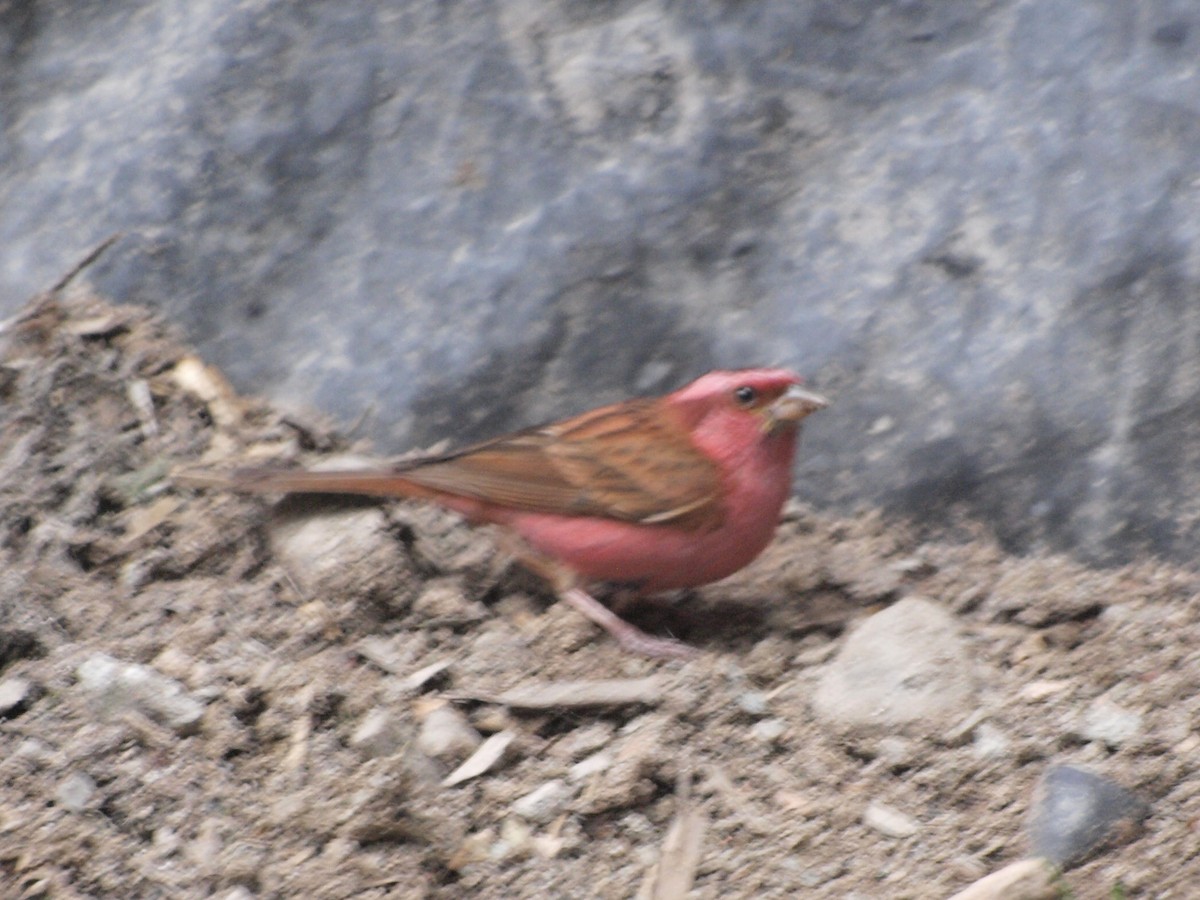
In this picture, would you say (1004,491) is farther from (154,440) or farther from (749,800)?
(154,440)

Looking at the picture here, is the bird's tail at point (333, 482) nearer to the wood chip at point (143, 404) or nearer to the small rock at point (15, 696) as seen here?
the wood chip at point (143, 404)

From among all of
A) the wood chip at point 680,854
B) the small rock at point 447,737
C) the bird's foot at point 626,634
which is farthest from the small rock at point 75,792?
the bird's foot at point 626,634

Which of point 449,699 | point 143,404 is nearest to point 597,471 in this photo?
point 449,699

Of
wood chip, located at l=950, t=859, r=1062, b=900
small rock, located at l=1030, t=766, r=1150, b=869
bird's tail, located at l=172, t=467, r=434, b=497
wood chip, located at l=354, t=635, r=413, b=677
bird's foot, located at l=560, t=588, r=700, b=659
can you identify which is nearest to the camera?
wood chip, located at l=950, t=859, r=1062, b=900

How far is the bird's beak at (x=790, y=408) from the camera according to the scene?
4531 mm

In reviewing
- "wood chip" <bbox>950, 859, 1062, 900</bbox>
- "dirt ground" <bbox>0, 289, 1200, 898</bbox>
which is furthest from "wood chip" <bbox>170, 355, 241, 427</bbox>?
"wood chip" <bbox>950, 859, 1062, 900</bbox>

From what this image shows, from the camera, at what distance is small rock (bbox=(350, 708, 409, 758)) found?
388 centimetres

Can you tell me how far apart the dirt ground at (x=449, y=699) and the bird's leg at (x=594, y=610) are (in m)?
0.06

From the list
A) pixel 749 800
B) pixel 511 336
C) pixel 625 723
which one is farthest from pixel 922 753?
pixel 511 336

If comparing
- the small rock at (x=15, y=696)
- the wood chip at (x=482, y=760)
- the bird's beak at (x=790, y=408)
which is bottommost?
the wood chip at (x=482, y=760)

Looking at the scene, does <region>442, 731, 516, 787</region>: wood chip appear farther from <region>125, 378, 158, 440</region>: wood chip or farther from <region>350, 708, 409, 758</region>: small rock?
<region>125, 378, 158, 440</region>: wood chip

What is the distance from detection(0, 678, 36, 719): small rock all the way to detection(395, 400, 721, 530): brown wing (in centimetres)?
118

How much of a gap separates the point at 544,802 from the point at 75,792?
41.5 inches

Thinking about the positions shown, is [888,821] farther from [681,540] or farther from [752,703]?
[681,540]
